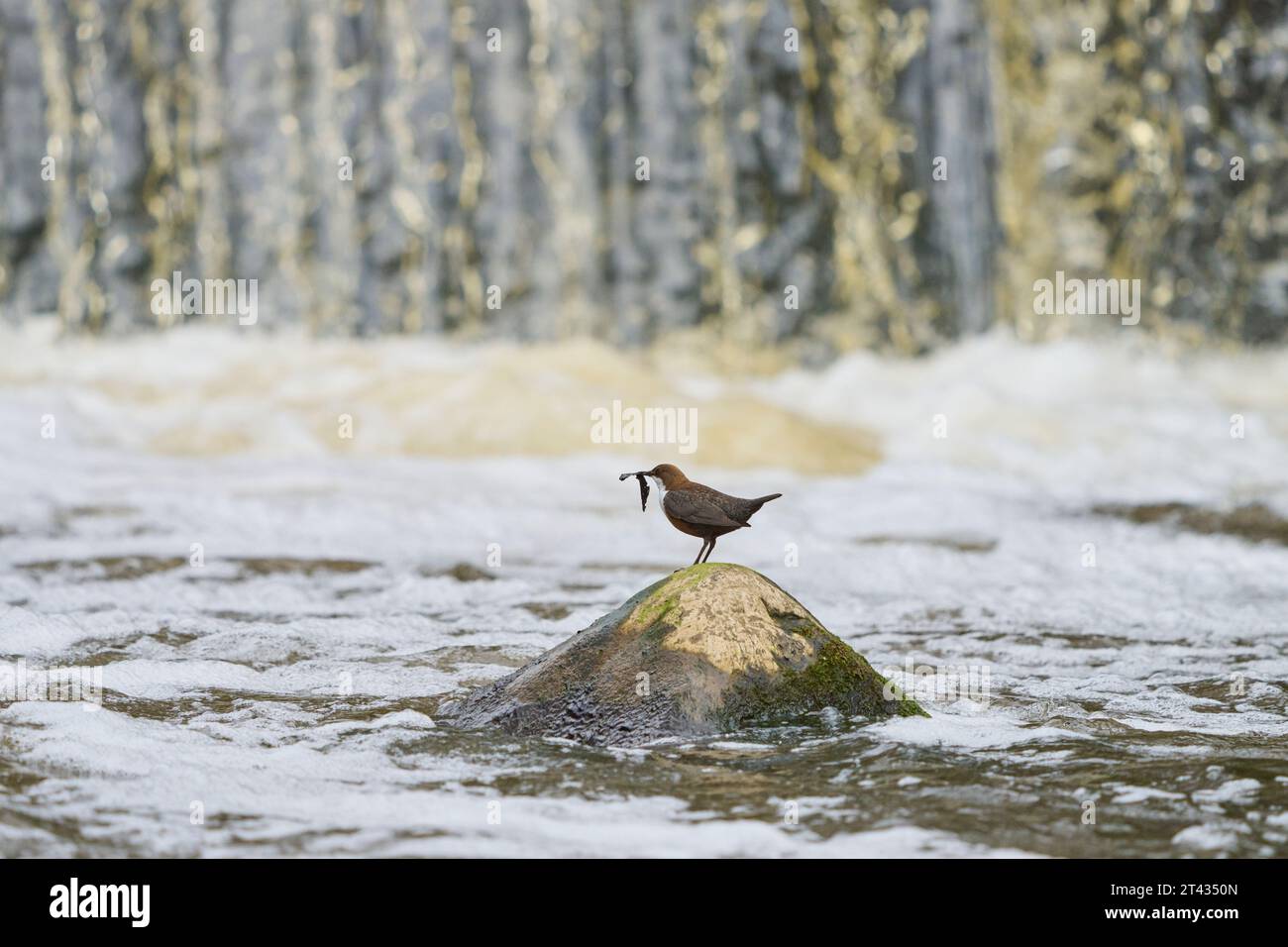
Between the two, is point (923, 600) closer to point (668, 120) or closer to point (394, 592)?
point (394, 592)

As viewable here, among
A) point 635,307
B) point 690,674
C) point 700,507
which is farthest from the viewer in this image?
point 635,307

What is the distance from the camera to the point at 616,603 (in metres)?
6.14

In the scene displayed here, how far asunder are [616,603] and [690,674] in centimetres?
228

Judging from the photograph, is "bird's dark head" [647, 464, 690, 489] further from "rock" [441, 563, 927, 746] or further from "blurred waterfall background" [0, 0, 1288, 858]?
"blurred waterfall background" [0, 0, 1288, 858]

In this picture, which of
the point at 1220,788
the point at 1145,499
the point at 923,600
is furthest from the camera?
the point at 1145,499

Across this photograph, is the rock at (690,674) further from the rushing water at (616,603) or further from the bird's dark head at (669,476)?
the bird's dark head at (669,476)

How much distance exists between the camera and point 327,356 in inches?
462

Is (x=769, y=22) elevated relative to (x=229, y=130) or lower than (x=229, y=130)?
elevated

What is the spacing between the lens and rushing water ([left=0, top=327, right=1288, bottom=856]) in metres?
3.29

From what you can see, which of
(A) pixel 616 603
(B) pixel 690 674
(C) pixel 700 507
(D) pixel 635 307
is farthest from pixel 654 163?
(B) pixel 690 674

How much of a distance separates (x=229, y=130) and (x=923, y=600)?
8381 mm

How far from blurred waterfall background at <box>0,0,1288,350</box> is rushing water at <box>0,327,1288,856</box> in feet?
2.15

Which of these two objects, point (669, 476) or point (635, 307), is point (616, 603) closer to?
point (669, 476)

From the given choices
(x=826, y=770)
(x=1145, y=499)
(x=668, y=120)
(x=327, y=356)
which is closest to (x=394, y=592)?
(x=826, y=770)
